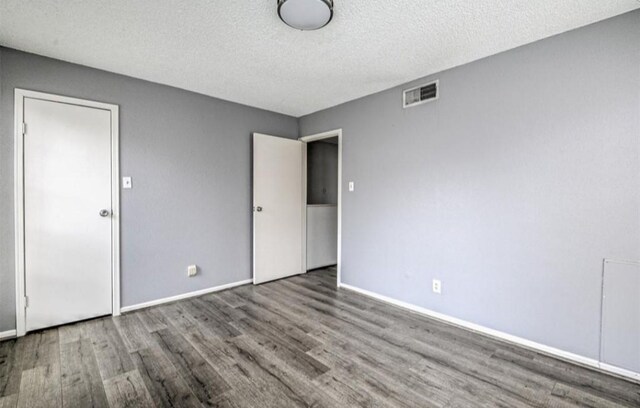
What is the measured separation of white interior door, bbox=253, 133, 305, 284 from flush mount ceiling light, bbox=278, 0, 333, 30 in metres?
1.99

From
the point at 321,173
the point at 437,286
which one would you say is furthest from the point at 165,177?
the point at 437,286

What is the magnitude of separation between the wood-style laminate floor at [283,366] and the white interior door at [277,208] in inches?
44.2

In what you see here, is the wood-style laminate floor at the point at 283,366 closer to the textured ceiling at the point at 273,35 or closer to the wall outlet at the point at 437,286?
the wall outlet at the point at 437,286

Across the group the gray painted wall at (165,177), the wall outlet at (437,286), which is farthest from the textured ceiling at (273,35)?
the wall outlet at (437,286)

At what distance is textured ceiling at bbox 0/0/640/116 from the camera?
1.84m

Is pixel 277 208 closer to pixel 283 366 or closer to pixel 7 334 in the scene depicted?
pixel 283 366

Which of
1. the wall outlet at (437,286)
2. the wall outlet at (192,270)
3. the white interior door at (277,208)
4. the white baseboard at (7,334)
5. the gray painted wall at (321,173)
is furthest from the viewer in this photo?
the gray painted wall at (321,173)

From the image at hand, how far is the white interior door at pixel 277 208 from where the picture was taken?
12.5 ft

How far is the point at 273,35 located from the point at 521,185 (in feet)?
7.56

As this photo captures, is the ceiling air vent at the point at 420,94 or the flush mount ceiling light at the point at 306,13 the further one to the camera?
the ceiling air vent at the point at 420,94

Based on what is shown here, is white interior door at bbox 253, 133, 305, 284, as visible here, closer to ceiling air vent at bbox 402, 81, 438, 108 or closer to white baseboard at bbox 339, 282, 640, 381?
white baseboard at bbox 339, 282, 640, 381

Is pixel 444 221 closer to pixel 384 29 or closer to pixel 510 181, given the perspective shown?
pixel 510 181

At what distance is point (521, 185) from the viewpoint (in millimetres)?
2287

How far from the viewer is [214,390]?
1756mm
